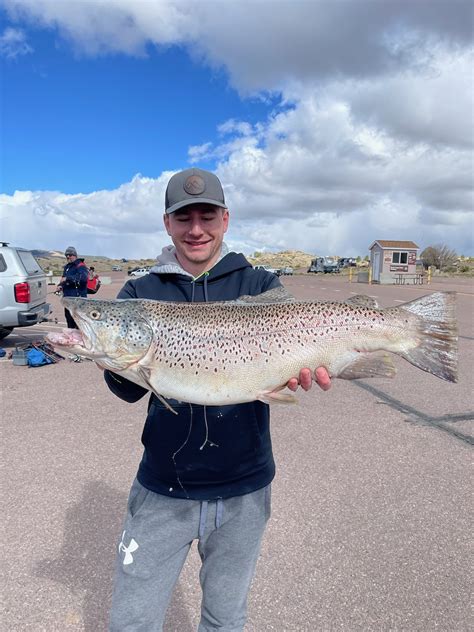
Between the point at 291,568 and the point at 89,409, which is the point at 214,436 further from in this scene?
the point at 89,409

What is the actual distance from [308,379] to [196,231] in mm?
917

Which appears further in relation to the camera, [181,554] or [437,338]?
[437,338]

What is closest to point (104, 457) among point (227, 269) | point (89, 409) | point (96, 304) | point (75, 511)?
point (75, 511)

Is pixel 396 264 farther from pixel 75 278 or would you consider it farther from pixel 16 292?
pixel 16 292

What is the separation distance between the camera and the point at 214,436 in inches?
92.7

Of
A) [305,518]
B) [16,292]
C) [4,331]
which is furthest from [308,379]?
[4,331]

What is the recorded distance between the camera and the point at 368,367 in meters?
2.66

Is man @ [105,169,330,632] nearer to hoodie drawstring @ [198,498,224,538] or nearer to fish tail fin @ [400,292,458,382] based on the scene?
hoodie drawstring @ [198,498,224,538]

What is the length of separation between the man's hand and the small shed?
45.1 metres

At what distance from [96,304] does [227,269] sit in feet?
2.37

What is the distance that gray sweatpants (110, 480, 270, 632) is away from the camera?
2.23 m

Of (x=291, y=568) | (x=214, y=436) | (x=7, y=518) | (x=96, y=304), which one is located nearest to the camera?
(x=214, y=436)

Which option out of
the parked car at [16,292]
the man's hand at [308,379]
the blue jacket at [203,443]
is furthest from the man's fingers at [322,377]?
the parked car at [16,292]

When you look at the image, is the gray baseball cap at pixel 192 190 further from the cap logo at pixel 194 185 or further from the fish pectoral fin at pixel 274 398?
the fish pectoral fin at pixel 274 398
